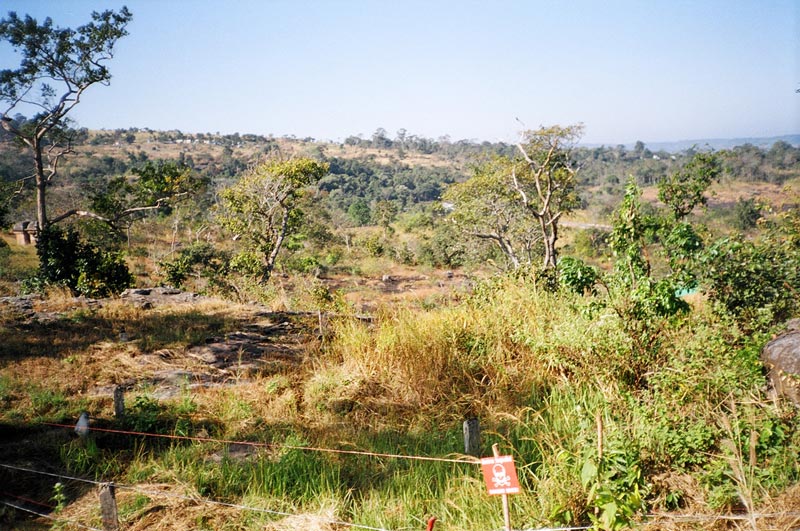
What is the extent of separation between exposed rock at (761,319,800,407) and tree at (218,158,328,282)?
11402 millimetres

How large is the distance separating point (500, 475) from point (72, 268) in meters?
10.7

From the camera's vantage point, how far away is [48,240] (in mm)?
9883

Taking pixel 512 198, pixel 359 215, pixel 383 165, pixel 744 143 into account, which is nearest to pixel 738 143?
pixel 744 143

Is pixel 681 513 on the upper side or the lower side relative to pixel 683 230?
lower

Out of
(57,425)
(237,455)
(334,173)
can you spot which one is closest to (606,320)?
(237,455)

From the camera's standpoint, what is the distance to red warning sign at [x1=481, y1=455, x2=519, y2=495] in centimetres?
219

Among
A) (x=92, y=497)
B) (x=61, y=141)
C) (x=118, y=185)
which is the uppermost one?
(x=61, y=141)

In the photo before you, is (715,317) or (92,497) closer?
(92,497)

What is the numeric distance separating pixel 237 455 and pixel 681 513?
3.01 metres

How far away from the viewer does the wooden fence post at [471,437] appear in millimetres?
3156

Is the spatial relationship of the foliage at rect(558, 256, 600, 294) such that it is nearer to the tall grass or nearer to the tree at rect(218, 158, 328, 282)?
the tall grass

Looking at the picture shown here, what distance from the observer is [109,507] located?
8.64 ft

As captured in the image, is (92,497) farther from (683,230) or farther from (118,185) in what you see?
(118,185)

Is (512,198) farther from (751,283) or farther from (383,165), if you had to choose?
(383,165)
